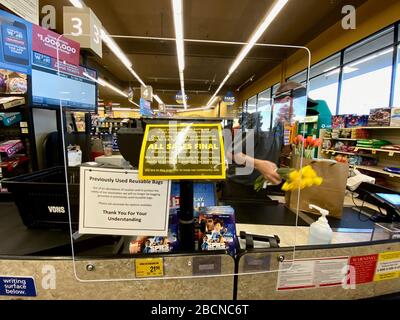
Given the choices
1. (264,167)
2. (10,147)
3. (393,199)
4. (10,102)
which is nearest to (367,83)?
(393,199)

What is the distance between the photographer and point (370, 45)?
5.13 m

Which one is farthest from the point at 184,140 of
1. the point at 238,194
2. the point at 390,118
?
the point at 390,118

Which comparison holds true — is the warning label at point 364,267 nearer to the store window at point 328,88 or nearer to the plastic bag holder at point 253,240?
the plastic bag holder at point 253,240

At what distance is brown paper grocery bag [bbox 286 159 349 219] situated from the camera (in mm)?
1481

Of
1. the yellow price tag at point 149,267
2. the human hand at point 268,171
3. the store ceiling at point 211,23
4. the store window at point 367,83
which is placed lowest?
the yellow price tag at point 149,267

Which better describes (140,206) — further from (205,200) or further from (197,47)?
(197,47)

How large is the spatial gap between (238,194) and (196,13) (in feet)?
18.0

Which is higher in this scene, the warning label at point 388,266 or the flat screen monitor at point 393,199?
the flat screen monitor at point 393,199

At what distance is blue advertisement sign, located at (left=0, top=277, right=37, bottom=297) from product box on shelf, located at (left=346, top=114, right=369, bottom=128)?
17.1ft

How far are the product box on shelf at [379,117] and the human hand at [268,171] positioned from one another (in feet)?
13.7

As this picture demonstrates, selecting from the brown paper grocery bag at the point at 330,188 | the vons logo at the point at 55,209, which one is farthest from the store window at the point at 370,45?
the vons logo at the point at 55,209

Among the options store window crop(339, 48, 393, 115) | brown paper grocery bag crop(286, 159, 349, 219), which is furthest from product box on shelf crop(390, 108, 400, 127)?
brown paper grocery bag crop(286, 159, 349, 219)

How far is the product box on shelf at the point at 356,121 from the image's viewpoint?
4.32 m
